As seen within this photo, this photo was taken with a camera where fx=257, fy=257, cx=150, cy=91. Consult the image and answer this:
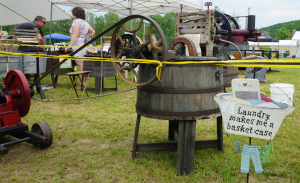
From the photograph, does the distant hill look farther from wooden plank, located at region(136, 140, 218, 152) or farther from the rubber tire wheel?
the rubber tire wheel

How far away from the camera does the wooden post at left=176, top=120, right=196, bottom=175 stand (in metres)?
2.71

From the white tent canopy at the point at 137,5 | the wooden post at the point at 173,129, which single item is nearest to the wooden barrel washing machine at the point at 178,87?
the wooden post at the point at 173,129

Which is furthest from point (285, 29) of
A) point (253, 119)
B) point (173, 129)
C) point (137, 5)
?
point (253, 119)

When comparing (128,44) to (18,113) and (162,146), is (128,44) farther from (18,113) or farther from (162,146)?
(18,113)

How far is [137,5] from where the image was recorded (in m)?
10.5

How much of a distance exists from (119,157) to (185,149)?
35.4 inches

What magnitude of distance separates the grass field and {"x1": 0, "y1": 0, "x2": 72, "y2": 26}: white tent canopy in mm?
8801

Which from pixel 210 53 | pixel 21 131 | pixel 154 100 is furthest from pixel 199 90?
pixel 21 131

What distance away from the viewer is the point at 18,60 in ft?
18.7

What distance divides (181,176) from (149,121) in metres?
1.94

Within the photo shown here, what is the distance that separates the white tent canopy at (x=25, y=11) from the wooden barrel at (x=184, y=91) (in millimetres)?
10791

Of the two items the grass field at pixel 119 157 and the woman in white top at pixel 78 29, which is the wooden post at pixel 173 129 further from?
the woman in white top at pixel 78 29

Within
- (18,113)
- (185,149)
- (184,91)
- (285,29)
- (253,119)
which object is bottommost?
(185,149)

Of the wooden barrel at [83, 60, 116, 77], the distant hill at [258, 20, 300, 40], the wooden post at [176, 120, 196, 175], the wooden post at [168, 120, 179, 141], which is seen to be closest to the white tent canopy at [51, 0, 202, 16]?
the wooden barrel at [83, 60, 116, 77]
